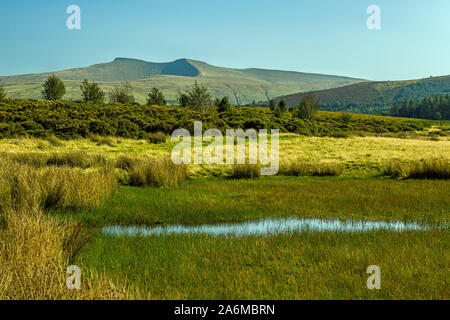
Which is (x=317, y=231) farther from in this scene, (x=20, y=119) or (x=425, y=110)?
(x=425, y=110)

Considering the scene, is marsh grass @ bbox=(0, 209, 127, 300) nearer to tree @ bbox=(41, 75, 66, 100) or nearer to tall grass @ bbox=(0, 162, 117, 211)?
tall grass @ bbox=(0, 162, 117, 211)

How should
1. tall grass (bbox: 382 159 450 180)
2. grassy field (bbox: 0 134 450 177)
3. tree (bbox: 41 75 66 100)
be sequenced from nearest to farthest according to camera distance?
tall grass (bbox: 382 159 450 180) < grassy field (bbox: 0 134 450 177) < tree (bbox: 41 75 66 100)

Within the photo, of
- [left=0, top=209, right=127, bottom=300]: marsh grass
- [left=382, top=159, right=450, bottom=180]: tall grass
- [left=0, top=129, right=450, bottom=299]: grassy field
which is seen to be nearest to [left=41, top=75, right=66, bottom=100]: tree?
[left=0, top=129, right=450, bottom=299]: grassy field

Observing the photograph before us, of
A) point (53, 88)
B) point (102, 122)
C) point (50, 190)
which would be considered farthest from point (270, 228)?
point (53, 88)

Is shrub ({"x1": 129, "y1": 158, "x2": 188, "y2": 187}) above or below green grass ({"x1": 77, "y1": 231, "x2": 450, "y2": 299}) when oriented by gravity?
above

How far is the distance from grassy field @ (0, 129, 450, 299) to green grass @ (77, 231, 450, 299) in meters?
0.02

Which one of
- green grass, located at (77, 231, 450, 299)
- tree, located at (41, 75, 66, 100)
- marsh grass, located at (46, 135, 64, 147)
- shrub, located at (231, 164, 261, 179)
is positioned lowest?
green grass, located at (77, 231, 450, 299)

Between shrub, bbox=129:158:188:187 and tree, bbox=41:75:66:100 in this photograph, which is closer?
shrub, bbox=129:158:188:187

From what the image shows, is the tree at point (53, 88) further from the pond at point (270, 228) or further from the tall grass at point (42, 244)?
the pond at point (270, 228)

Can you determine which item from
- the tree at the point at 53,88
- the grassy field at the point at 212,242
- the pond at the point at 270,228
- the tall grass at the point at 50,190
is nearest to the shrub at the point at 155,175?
the grassy field at the point at 212,242

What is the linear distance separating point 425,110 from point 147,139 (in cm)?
12959

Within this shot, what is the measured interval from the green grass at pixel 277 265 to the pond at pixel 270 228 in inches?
22.2

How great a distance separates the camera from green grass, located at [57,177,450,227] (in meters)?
11.8
